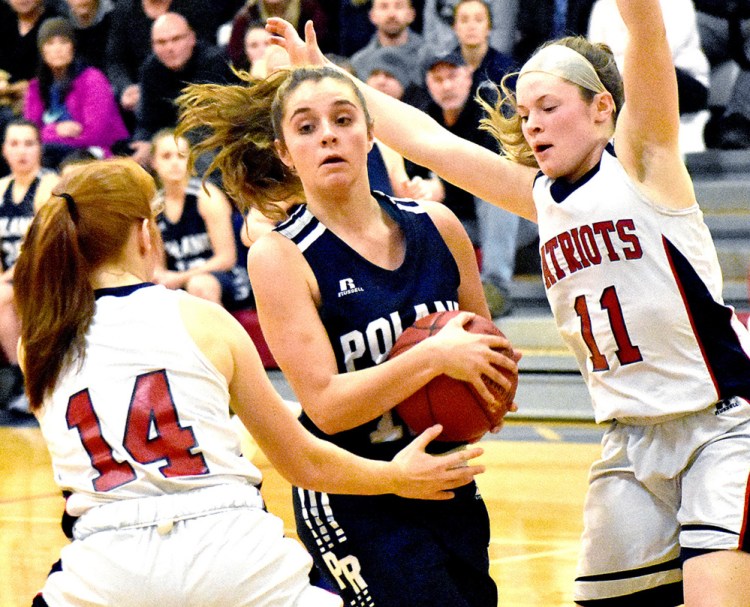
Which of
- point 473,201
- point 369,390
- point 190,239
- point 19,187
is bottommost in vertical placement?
point 190,239

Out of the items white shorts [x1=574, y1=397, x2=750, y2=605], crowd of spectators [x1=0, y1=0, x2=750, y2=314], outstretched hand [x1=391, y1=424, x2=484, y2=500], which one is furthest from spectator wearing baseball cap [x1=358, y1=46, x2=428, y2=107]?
outstretched hand [x1=391, y1=424, x2=484, y2=500]

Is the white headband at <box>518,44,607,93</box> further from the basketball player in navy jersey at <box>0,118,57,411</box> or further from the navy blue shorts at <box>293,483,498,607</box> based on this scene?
the basketball player in navy jersey at <box>0,118,57,411</box>

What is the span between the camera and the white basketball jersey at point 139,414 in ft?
7.97

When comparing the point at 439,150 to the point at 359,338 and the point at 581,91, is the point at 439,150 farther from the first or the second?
the point at 359,338

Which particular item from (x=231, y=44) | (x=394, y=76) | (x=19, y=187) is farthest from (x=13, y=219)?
(x=394, y=76)

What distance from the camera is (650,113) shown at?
2900 mm

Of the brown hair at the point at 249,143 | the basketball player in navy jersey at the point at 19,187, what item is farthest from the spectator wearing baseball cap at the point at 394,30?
the brown hair at the point at 249,143

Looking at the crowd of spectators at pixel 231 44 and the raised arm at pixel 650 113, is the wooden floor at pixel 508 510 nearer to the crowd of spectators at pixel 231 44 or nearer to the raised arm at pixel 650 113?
the raised arm at pixel 650 113

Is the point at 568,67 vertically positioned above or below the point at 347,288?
above

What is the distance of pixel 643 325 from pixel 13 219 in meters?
6.46

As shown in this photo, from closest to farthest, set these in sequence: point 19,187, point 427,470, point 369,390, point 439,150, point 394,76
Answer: point 427,470 → point 369,390 → point 439,150 → point 394,76 → point 19,187

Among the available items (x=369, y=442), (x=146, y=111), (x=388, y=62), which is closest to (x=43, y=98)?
(x=146, y=111)

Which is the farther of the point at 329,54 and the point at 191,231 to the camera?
the point at 191,231

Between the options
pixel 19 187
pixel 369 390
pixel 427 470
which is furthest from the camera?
pixel 19 187
